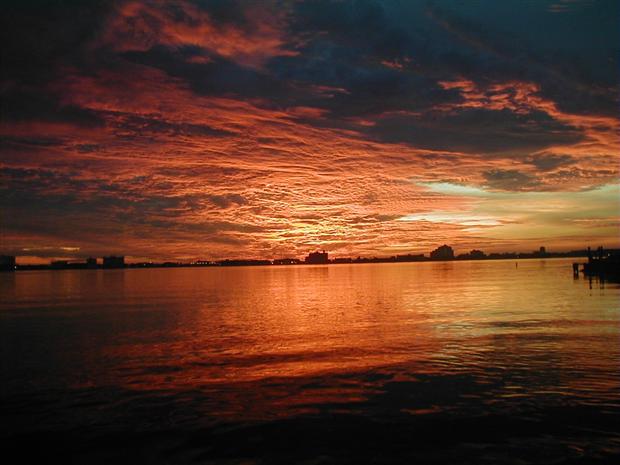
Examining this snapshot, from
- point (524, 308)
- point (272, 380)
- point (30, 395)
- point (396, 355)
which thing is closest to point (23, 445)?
point (30, 395)

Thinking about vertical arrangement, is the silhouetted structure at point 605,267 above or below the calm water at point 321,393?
above

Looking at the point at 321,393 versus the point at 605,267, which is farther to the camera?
the point at 605,267

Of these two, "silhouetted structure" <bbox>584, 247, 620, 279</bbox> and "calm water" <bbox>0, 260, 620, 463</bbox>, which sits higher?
"silhouetted structure" <bbox>584, 247, 620, 279</bbox>

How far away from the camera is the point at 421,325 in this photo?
109 feet

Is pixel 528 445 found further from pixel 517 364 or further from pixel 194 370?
pixel 194 370

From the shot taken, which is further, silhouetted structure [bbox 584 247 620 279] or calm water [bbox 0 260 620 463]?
silhouetted structure [bbox 584 247 620 279]

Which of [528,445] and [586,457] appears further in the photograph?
[528,445]

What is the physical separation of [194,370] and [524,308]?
3133cm

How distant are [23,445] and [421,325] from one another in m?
25.2

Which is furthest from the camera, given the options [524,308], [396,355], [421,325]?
[524,308]

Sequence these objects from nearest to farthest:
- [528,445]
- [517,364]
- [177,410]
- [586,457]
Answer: [586,457], [528,445], [177,410], [517,364]

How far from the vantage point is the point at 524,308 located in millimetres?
42406

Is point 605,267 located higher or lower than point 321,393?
higher

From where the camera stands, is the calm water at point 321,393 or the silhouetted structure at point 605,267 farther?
the silhouetted structure at point 605,267
